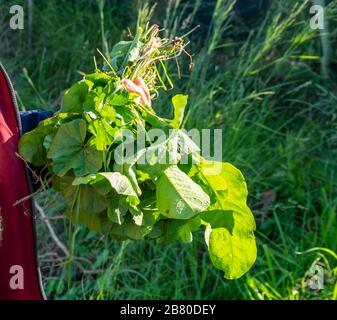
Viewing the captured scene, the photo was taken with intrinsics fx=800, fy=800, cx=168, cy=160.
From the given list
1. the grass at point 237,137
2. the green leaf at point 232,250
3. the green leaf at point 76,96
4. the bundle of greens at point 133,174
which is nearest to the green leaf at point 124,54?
the bundle of greens at point 133,174

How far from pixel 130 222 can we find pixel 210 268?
1.43 meters

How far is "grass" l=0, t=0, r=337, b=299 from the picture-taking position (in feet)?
9.30

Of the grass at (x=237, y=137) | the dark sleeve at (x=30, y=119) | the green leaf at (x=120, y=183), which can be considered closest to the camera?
the green leaf at (x=120, y=183)

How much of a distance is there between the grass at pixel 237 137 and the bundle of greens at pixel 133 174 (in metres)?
0.86

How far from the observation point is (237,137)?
10.4 feet

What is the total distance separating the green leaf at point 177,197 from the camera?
147 cm

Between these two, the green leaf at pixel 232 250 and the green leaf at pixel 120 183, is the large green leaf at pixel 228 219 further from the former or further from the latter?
the green leaf at pixel 120 183

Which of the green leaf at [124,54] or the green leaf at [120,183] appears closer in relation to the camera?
the green leaf at [120,183]

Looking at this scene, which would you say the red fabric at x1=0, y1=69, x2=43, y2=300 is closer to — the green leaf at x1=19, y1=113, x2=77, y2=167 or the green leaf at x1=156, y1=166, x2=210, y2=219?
the green leaf at x1=19, y1=113, x2=77, y2=167

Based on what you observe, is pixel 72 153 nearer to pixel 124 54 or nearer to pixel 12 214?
pixel 12 214

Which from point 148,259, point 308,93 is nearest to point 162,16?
point 308,93

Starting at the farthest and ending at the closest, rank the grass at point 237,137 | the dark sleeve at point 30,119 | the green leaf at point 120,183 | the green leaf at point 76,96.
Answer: the grass at point 237,137
the dark sleeve at point 30,119
the green leaf at point 76,96
the green leaf at point 120,183

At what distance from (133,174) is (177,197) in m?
0.09
